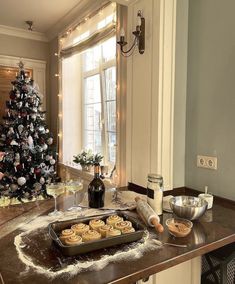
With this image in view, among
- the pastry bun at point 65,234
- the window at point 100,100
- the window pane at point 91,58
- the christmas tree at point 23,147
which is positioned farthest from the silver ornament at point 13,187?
the pastry bun at point 65,234

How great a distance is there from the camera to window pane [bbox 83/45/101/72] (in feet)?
10.7

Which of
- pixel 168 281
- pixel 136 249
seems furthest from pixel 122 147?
pixel 136 249

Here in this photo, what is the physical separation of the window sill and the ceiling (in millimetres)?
2040

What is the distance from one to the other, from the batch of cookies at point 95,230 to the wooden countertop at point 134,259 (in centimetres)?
14

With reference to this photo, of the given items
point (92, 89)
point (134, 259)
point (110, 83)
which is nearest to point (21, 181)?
point (92, 89)

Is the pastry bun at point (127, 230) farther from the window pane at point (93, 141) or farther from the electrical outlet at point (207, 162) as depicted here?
the window pane at point (93, 141)

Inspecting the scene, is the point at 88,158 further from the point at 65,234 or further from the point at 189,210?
the point at 65,234

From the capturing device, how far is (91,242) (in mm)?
1005

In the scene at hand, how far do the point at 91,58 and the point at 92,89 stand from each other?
403 mm

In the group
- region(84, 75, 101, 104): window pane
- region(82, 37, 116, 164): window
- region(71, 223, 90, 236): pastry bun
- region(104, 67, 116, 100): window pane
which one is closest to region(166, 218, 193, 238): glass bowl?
region(71, 223, 90, 236): pastry bun

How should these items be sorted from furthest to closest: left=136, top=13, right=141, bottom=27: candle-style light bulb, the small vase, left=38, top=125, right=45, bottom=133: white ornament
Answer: left=38, top=125, right=45, bottom=133: white ornament → the small vase → left=136, top=13, right=141, bottom=27: candle-style light bulb

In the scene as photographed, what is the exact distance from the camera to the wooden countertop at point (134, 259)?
2.83 ft

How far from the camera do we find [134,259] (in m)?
0.98

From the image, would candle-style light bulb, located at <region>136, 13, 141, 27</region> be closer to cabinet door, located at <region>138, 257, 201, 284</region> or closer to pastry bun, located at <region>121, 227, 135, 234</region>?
pastry bun, located at <region>121, 227, 135, 234</region>
